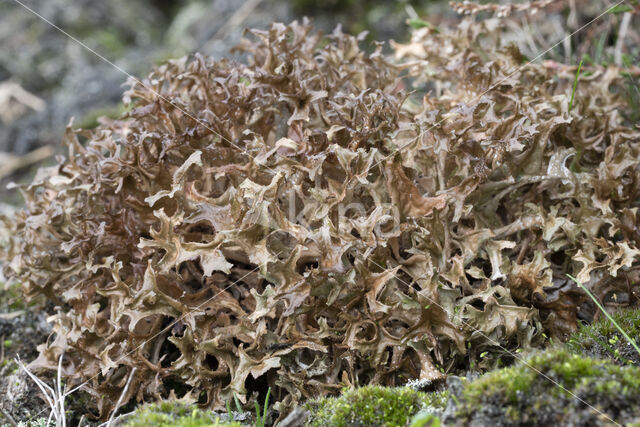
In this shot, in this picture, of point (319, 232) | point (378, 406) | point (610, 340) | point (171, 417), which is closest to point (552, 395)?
point (378, 406)

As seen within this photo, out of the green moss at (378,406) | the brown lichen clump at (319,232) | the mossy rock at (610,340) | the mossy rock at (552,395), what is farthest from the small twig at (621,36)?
the green moss at (378,406)

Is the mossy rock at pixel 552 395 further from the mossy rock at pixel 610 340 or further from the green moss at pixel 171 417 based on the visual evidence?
the green moss at pixel 171 417

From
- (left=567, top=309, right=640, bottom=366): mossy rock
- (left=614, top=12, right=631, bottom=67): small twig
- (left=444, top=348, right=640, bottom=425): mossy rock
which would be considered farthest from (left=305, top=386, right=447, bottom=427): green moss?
(left=614, top=12, right=631, bottom=67): small twig

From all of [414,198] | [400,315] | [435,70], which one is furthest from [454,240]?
[435,70]

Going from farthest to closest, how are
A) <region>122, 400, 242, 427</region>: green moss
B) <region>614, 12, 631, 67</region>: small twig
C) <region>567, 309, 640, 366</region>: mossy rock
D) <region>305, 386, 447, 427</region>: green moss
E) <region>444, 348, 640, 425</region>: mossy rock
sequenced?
<region>614, 12, 631, 67</region>: small twig, <region>567, 309, 640, 366</region>: mossy rock, <region>305, 386, 447, 427</region>: green moss, <region>122, 400, 242, 427</region>: green moss, <region>444, 348, 640, 425</region>: mossy rock

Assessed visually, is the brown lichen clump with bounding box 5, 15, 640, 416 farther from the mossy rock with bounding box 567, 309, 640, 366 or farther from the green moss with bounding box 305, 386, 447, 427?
the green moss with bounding box 305, 386, 447, 427

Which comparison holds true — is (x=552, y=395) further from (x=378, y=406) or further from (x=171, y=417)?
(x=171, y=417)
